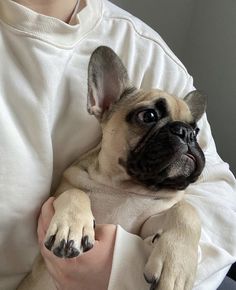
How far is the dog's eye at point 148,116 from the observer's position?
3.26 ft

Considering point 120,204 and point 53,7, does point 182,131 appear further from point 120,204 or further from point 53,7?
point 53,7

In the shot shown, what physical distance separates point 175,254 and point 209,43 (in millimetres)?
1244

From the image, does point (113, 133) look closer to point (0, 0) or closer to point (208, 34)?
point (0, 0)

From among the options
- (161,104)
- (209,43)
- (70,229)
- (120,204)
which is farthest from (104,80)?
(209,43)

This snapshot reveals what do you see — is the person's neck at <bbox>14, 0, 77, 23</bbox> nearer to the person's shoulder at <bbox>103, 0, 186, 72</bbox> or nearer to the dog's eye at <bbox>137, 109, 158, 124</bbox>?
the person's shoulder at <bbox>103, 0, 186, 72</bbox>

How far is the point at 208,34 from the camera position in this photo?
1923 mm

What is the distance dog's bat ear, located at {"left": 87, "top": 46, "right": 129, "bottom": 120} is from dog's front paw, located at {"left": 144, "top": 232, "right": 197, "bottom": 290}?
0.35 metres

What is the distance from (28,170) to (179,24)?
1.22 meters

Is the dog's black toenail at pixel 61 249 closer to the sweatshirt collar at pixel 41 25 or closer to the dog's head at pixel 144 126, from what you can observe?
the dog's head at pixel 144 126

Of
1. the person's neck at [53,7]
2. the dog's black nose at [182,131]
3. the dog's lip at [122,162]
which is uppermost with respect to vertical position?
the person's neck at [53,7]

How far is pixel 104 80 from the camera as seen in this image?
1104 millimetres

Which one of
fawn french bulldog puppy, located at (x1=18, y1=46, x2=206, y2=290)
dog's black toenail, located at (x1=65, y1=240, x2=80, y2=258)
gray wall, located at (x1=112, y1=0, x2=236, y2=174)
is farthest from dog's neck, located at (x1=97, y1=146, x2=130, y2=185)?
gray wall, located at (x1=112, y1=0, x2=236, y2=174)

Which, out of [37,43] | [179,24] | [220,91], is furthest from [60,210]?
[179,24]

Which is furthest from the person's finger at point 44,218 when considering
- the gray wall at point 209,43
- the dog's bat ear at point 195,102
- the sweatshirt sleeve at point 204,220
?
the gray wall at point 209,43
